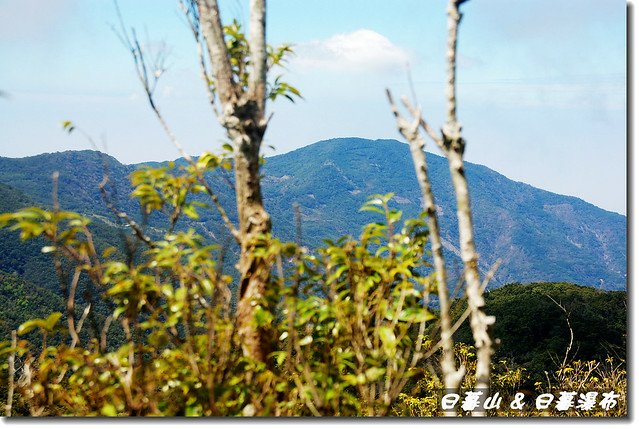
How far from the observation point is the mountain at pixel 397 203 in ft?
212

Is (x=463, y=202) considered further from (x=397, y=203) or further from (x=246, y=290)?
(x=397, y=203)

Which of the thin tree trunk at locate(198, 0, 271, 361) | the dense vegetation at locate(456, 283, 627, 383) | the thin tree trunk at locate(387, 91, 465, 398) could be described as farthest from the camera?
the dense vegetation at locate(456, 283, 627, 383)

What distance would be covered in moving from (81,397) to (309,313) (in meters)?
0.73

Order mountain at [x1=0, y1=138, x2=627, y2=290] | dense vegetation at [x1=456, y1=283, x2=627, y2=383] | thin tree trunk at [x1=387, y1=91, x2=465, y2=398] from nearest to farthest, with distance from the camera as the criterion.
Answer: thin tree trunk at [x1=387, y1=91, x2=465, y2=398], dense vegetation at [x1=456, y1=283, x2=627, y2=383], mountain at [x1=0, y1=138, x2=627, y2=290]

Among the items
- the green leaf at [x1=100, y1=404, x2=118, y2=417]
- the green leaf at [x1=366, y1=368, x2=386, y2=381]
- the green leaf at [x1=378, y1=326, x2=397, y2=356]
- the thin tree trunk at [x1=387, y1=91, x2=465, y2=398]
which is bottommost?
the green leaf at [x1=100, y1=404, x2=118, y2=417]

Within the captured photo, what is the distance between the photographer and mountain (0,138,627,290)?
2549 inches

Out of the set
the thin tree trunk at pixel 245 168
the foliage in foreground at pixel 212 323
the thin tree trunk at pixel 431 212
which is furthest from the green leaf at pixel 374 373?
the thin tree trunk at pixel 245 168

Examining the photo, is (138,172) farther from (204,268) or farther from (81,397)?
(81,397)

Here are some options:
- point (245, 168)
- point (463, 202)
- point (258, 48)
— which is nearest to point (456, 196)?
point (463, 202)

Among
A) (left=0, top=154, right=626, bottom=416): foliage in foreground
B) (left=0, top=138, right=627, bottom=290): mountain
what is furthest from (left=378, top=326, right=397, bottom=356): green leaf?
(left=0, top=138, right=627, bottom=290): mountain

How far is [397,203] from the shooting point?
307 feet

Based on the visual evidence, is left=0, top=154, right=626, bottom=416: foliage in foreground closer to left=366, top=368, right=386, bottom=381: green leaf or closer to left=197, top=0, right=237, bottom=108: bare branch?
left=366, top=368, right=386, bottom=381: green leaf

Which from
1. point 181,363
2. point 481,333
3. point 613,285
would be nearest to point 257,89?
point 181,363

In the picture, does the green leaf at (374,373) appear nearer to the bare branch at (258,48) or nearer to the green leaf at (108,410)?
the green leaf at (108,410)
